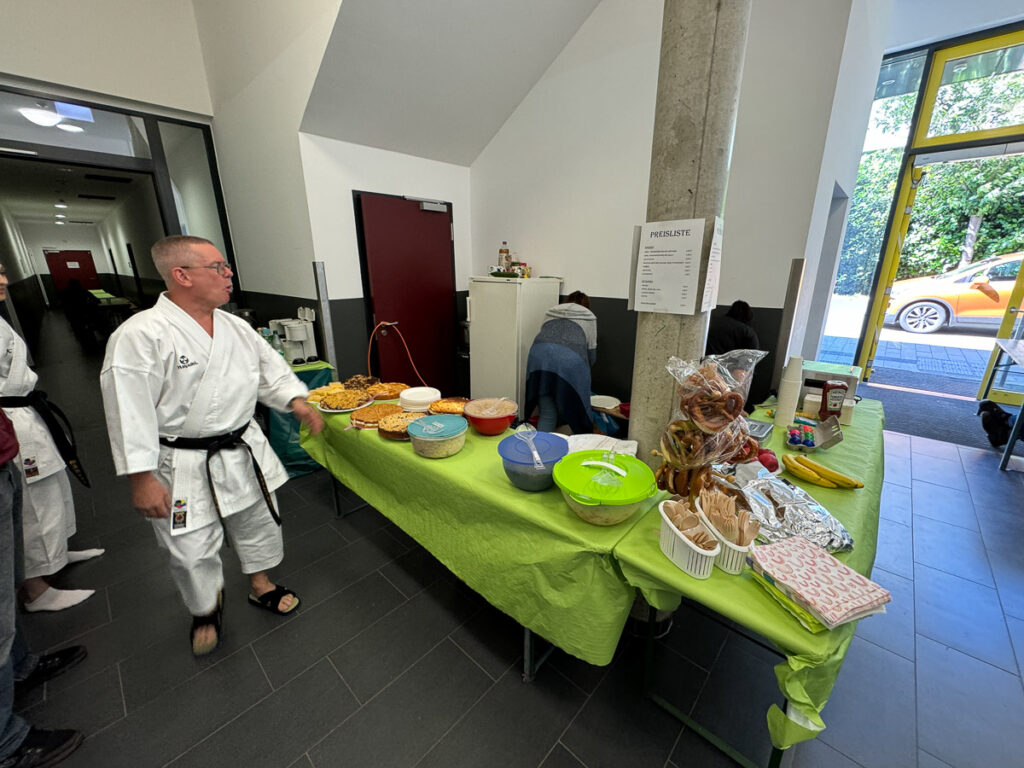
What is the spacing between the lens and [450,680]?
4.79 feet

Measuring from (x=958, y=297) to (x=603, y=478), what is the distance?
6618mm

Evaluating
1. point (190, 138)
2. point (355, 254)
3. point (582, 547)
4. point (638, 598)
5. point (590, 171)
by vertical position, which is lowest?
point (638, 598)

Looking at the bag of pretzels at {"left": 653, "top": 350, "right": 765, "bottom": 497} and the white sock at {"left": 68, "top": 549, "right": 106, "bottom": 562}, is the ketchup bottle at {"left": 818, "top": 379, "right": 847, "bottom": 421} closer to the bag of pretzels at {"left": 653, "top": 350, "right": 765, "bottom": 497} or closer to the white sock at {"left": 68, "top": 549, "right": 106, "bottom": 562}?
the bag of pretzels at {"left": 653, "top": 350, "right": 765, "bottom": 497}

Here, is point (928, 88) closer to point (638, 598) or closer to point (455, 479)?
point (638, 598)

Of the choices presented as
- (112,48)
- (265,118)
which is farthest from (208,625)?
(112,48)

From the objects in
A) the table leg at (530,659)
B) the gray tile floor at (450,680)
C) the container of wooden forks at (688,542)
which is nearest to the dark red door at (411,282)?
the gray tile floor at (450,680)

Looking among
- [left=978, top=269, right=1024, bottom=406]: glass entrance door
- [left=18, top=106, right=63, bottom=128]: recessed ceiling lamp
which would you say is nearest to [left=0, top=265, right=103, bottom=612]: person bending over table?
[left=18, top=106, right=63, bottom=128]: recessed ceiling lamp

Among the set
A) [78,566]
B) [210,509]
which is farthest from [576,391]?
[78,566]

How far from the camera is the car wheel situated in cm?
516

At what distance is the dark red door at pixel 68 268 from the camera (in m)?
9.77

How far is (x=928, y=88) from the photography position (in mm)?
3812

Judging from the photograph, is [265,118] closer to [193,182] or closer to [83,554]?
[193,182]

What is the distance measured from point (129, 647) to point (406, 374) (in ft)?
8.20

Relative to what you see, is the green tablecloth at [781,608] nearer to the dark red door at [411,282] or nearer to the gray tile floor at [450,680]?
the gray tile floor at [450,680]
